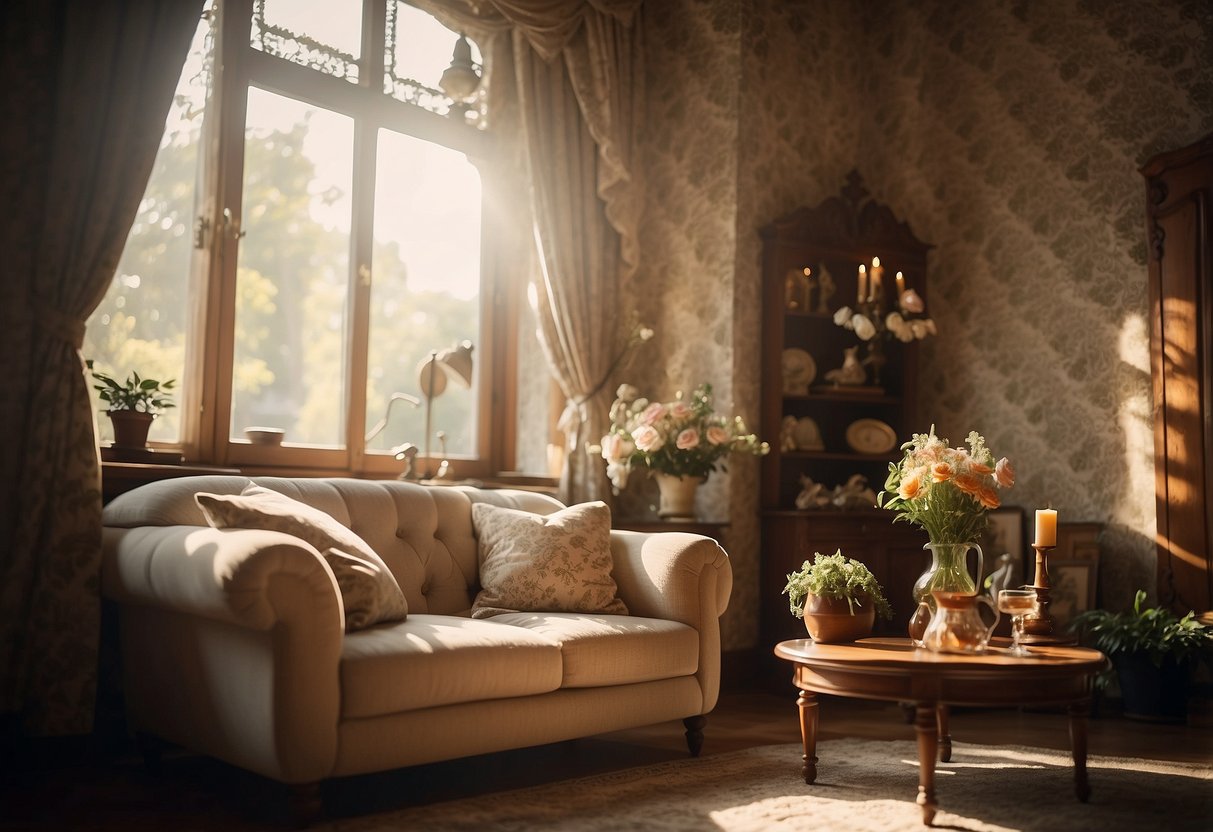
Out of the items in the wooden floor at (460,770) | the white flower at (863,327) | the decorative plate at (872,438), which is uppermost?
the white flower at (863,327)

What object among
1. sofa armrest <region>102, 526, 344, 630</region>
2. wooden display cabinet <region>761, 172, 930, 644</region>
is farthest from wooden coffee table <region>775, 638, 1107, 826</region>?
wooden display cabinet <region>761, 172, 930, 644</region>

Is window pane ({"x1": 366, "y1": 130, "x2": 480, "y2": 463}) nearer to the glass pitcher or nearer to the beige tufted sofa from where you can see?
the beige tufted sofa

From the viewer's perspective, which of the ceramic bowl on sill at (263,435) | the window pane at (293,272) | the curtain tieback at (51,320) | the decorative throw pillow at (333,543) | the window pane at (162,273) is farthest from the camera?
the window pane at (293,272)

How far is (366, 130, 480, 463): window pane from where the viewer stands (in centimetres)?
479

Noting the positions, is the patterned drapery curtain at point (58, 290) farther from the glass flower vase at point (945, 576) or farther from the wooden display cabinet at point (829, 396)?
the wooden display cabinet at point (829, 396)

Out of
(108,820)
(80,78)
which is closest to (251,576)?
(108,820)

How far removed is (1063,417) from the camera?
523cm

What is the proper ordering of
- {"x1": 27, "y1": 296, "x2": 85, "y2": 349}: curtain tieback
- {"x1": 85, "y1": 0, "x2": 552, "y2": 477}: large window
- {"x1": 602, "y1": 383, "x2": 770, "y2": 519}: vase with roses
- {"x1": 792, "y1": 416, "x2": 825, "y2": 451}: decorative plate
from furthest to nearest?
1. {"x1": 792, "y1": 416, "x2": 825, "y2": 451}: decorative plate
2. {"x1": 602, "y1": 383, "x2": 770, "y2": 519}: vase with roses
3. {"x1": 85, "y1": 0, "x2": 552, "y2": 477}: large window
4. {"x1": 27, "y1": 296, "x2": 85, "y2": 349}: curtain tieback

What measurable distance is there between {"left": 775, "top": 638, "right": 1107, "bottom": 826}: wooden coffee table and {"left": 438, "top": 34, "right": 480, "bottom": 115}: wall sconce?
280cm

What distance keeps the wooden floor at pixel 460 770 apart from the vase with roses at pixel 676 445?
0.95 metres

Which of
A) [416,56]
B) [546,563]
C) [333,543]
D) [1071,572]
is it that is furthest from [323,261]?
[1071,572]

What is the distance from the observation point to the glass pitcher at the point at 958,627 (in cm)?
298

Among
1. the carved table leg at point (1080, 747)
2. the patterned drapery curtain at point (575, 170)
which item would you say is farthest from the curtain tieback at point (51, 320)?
the carved table leg at point (1080, 747)

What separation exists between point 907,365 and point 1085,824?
296cm
